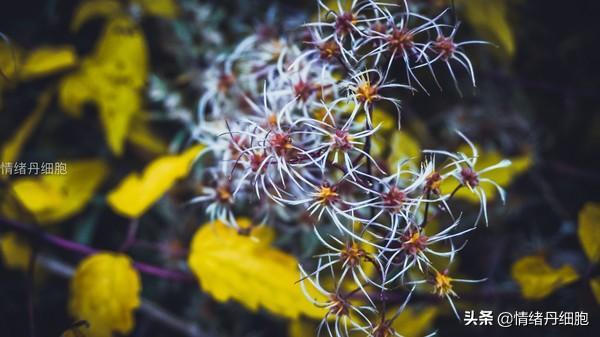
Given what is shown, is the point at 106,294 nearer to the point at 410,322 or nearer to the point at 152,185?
the point at 152,185

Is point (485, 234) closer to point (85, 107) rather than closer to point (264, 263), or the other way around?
point (264, 263)

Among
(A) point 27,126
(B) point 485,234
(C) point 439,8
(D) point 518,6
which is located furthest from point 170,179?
(D) point 518,6

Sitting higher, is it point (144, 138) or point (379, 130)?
point (379, 130)

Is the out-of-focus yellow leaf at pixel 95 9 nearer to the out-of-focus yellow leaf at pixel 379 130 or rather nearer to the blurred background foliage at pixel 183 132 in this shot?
the blurred background foliage at pixel 183 132

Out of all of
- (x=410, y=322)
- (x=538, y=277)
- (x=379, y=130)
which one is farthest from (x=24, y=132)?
(x=538, y=277)

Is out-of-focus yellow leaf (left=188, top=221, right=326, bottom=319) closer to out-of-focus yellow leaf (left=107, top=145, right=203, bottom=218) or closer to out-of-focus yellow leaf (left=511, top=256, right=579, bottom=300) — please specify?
out-of-focus yellow leaf (left=107, top=145, right=203, bottom=218)

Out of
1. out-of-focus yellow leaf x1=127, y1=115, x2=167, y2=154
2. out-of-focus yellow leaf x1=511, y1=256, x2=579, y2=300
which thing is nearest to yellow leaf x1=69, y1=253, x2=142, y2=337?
out-of-focus yellow leaf x1=127, y1=115, x2=167, y2=154

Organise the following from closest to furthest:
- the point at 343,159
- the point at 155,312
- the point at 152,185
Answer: the point at 343,159, the point at 152,185, the point at 155,312
